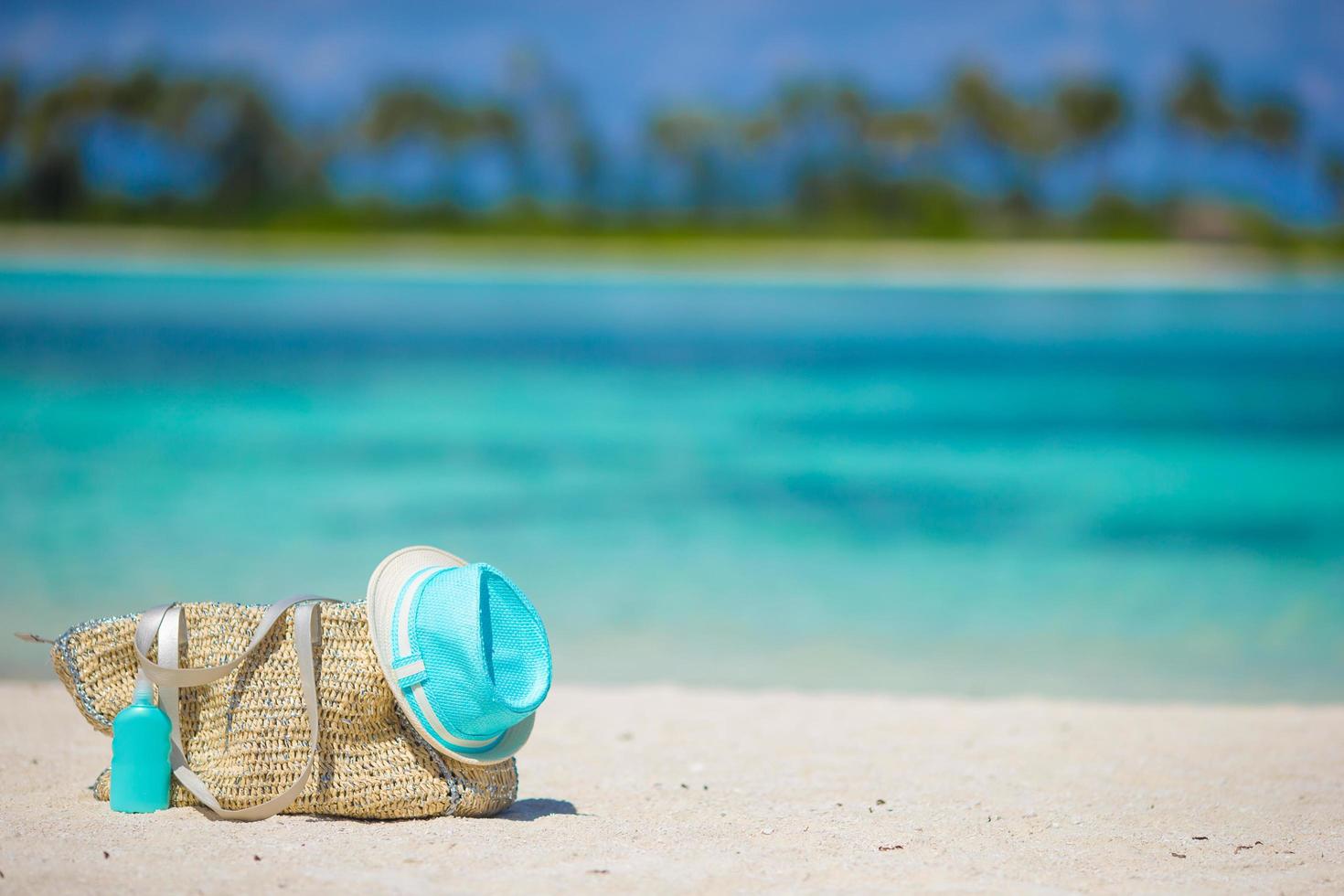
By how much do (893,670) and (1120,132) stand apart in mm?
110117

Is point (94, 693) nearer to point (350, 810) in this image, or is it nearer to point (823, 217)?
point (350, 810)

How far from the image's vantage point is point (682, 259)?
87000mm

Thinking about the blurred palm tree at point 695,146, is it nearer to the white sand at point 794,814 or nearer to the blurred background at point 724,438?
the blurred background at point 724,438

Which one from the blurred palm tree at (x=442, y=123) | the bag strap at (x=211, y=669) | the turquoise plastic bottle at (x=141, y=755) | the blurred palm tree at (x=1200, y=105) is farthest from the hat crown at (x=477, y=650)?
the blurred palm tree at (x=1200, y=105)

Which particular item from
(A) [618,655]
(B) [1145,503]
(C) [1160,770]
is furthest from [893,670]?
(B) [1145,503]

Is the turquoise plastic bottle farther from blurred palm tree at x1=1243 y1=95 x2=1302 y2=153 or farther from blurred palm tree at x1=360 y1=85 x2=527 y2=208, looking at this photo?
blurred palm tree at x1=1243 y1=95 x2=1302 y2=153

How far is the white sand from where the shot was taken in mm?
3238

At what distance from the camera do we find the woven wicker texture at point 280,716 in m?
3.50

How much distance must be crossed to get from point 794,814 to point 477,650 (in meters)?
1.07

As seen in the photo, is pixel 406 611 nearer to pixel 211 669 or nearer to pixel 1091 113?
pixel 211 669

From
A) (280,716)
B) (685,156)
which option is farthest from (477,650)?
(685,156)

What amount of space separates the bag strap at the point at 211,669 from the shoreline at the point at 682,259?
234ft

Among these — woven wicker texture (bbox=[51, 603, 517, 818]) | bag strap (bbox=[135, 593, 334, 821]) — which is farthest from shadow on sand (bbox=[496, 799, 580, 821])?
bag strap (bbox=[135, 593, 334, 821])

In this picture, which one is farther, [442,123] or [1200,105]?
[442,123]
